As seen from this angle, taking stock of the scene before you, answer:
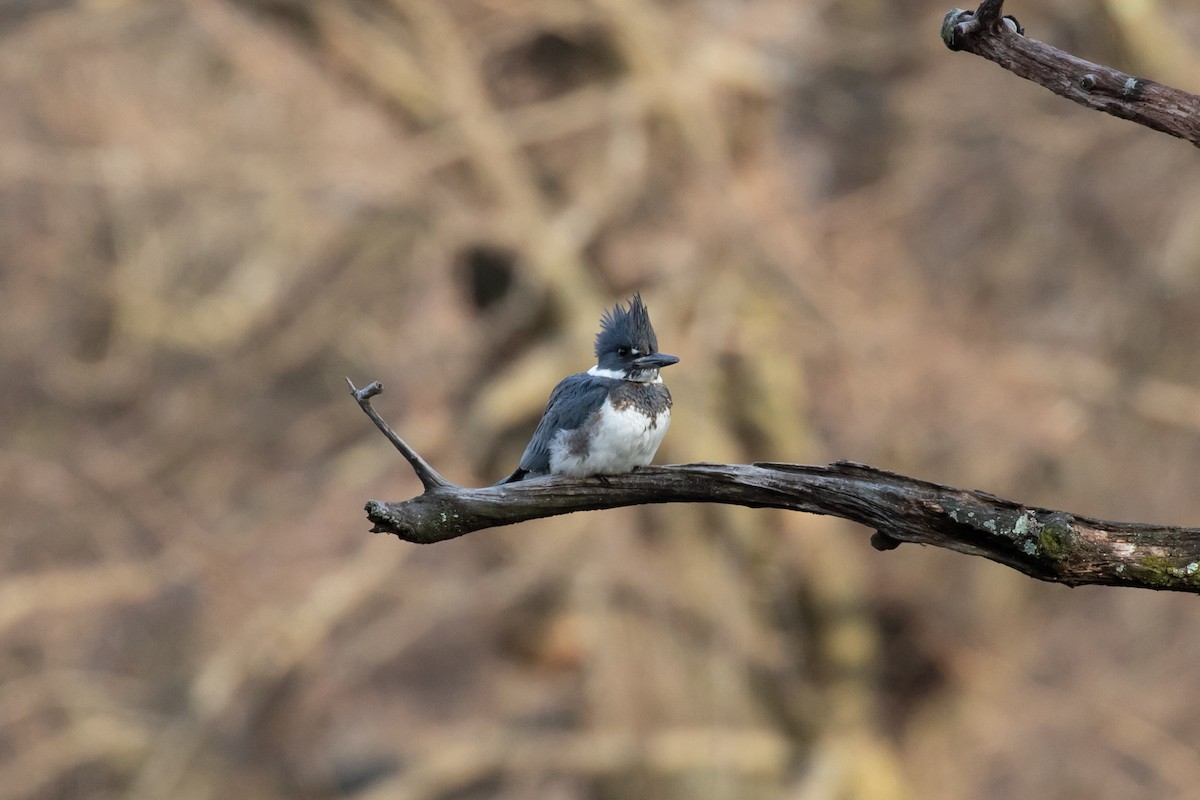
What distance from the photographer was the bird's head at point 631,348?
4.80m

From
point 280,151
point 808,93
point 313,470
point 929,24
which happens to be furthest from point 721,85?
point 313,470

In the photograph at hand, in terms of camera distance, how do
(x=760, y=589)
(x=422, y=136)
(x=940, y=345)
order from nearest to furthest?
(x=940, y=345) < (x=422, y=136) < (x=760, y=589)

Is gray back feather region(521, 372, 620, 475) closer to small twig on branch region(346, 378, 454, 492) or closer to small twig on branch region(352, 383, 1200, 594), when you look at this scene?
small twig on branch region(352, 383, 1200, 594)

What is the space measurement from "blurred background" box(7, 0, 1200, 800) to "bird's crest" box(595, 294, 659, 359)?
518 cm

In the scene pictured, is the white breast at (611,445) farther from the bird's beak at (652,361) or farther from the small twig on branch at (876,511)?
the small twig on branch at (876,511)

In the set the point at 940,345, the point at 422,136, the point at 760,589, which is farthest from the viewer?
the point at 760,589

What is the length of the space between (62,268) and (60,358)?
0.66 metres

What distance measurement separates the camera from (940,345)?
396 inches

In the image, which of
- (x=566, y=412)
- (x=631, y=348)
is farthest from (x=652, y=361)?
(x=566, y=412)

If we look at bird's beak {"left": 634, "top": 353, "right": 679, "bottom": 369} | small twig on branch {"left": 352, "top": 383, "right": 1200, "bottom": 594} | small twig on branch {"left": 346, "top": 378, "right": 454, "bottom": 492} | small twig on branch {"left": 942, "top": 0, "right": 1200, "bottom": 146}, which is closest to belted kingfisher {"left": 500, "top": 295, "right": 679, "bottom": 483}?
A: bird's beak {"left": 634, "top": 353, "right": 679, "bottom": 369}

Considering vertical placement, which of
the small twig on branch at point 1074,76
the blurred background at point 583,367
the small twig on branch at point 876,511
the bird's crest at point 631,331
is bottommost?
the small twig on branch at point 876,511

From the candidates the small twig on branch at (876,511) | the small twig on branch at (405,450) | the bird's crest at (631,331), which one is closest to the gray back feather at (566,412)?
the bird's crest at (631,331)

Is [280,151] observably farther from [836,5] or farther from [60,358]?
[836,5]

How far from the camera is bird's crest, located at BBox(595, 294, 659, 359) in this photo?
4.89 m
